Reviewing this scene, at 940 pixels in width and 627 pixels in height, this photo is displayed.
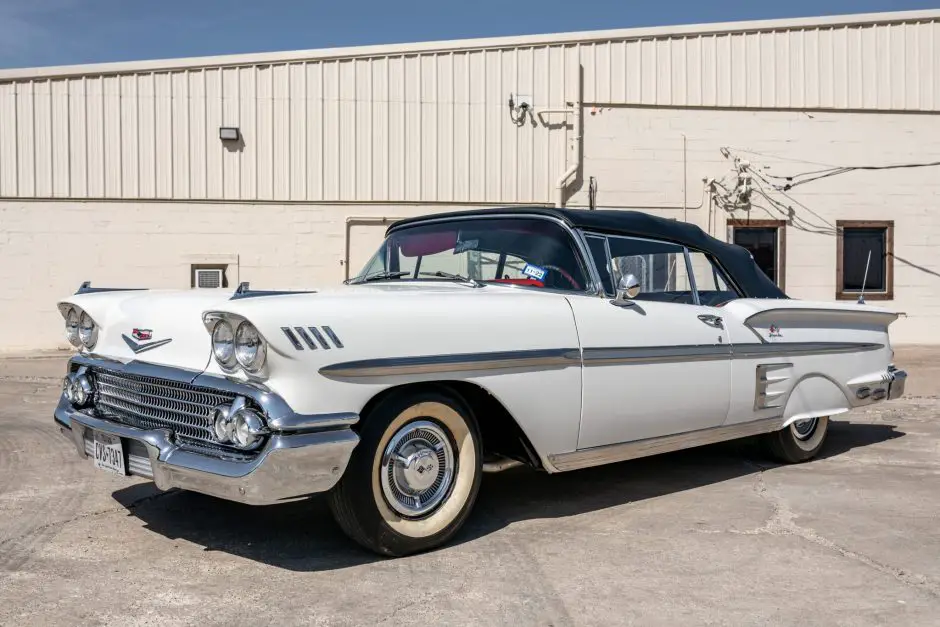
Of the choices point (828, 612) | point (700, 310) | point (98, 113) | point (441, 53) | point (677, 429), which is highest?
point (441, 53)

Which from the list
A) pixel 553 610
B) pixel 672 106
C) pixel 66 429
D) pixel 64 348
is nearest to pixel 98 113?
pixel 64 348

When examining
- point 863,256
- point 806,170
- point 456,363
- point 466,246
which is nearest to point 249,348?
point 456,363

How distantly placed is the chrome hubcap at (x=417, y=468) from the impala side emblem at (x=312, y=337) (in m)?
0.52

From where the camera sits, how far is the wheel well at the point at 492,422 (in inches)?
150

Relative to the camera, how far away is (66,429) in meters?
4.17

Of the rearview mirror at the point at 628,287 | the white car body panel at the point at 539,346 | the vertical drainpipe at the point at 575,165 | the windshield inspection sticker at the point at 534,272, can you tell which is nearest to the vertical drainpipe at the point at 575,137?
the vertical drainpipe at the point at 575,165

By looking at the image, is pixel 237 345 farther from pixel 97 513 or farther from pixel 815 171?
pixel 815 171

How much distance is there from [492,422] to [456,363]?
0.59 m

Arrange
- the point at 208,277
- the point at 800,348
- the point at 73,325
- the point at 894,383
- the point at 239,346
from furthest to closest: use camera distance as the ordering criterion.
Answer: the point at 208,277 < the point at 894,383 < the point at 800,348 < the point at 73,325 < the point at 239,346

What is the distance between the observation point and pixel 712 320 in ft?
16.2

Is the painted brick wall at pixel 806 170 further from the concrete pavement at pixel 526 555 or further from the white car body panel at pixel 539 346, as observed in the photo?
the concrete pavement at pixel 526 555

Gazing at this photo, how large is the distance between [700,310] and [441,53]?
8869mm

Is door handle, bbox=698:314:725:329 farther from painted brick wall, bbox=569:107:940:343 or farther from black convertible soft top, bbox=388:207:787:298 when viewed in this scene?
painted brick wall, bbox=569:107:940:343

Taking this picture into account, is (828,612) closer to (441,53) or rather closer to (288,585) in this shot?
(288,585)
